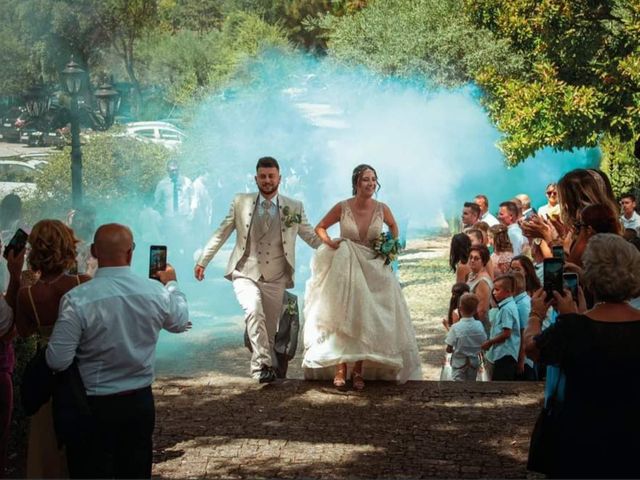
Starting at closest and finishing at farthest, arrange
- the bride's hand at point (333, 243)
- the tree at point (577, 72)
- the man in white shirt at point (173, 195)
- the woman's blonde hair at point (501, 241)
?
the bride's hand at point (333, 243) < the woman's blonde hair at point (501, 241) < the tree at point (577, 72) < the man in white shirt at point (173, 195)

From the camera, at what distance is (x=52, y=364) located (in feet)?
15.8

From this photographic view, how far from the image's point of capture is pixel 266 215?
9.25 m

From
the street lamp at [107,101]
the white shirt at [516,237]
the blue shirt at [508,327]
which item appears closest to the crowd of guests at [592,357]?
the blue shirt at [508,327]

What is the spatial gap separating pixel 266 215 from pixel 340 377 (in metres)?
1.44

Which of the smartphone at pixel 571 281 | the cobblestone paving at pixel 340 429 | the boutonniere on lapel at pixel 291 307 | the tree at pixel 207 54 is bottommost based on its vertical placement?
the cobblestone paving at pixel 340 429

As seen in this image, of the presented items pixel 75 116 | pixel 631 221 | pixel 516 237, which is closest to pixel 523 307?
pixel 516 237

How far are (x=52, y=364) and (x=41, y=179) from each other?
13571 millimetres

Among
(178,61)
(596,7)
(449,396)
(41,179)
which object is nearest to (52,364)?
(449,396)

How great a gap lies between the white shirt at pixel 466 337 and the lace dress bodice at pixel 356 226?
99 cm

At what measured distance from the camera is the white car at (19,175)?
17984mm

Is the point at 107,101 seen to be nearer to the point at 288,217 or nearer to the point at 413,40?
the point at 413,40

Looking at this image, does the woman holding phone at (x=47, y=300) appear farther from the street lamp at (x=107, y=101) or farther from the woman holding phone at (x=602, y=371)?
the street lamp at (x=107, y=101)

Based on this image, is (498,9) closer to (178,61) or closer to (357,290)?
(178,61)

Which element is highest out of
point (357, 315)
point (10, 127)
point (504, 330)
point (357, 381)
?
point (10, 127)
